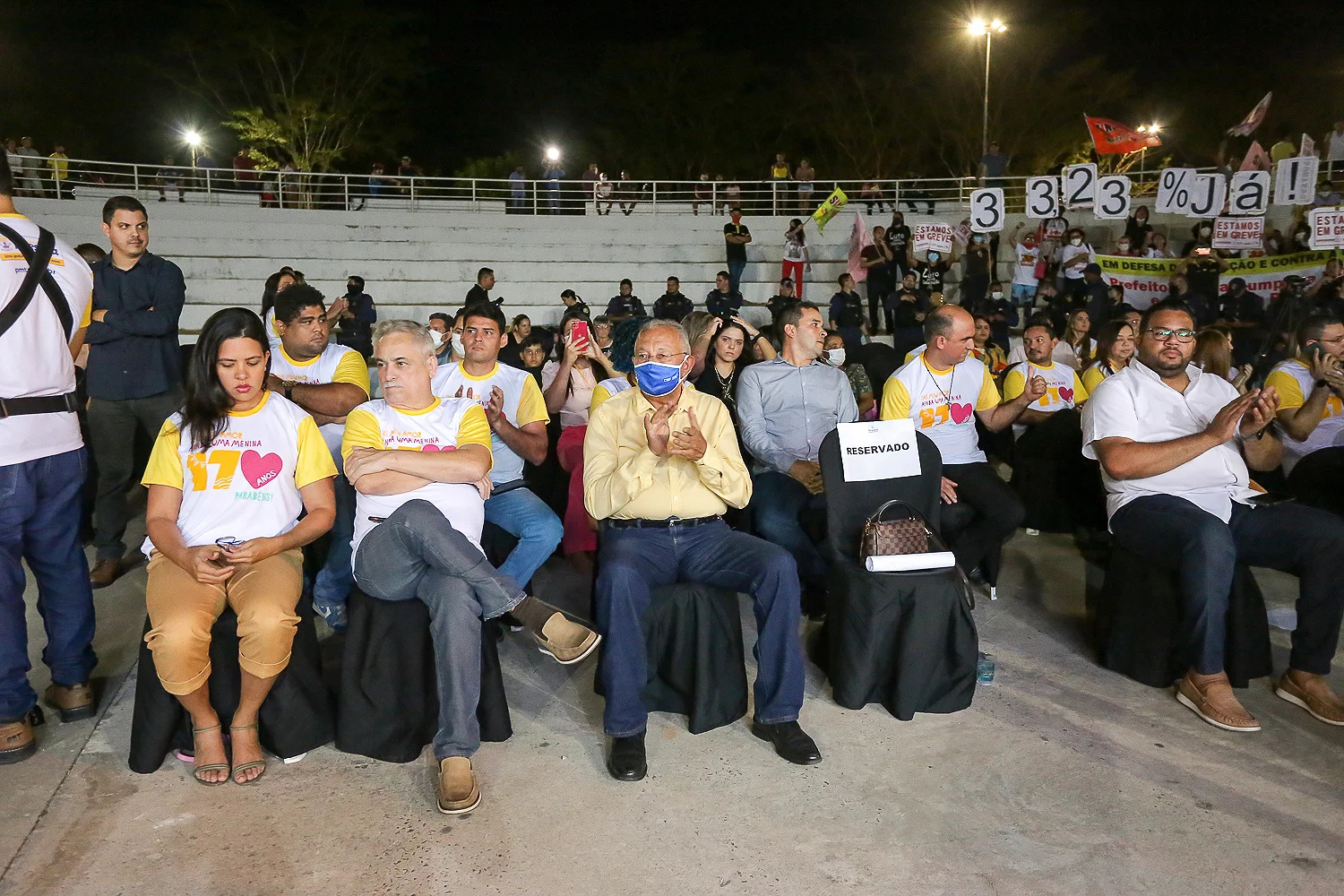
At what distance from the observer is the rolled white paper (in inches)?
139

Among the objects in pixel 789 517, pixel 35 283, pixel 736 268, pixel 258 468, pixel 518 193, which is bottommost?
pixel 789 517

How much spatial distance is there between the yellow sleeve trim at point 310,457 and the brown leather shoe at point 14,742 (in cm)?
119

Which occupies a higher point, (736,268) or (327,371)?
(736,268)

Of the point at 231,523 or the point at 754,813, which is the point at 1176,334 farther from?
the point at 231,523

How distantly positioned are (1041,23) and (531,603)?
99.6ft

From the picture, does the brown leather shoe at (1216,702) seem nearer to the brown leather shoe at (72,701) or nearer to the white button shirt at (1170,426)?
the white button shirt at (1170,426)

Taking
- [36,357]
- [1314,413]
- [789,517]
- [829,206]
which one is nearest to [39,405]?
[36,357]

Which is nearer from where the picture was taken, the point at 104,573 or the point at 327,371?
the point at 327,371

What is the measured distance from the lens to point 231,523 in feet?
10.4

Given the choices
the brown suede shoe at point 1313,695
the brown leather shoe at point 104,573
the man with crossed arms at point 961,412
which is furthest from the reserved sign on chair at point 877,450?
the brown leather shoe at point 104,573

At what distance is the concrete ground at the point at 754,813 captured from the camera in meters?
2.53

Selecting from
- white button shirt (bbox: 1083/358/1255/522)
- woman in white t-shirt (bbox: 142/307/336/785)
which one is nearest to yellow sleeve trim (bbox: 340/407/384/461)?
woman in white t-shirt (bbox: 142/307/336/785)

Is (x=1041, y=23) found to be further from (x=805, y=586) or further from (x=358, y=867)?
(x=358, y=867)

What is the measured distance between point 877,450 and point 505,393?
1775mm
